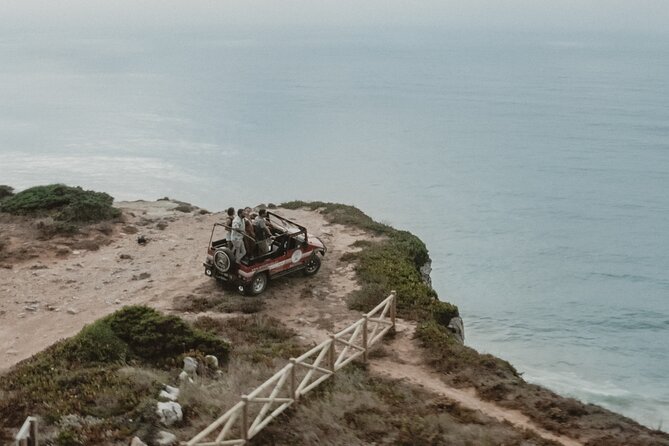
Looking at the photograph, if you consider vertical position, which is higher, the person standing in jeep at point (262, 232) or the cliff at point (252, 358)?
the person standing in jeep at point (262, 232)

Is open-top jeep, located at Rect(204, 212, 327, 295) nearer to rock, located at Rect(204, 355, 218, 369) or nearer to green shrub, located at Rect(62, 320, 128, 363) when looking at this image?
green shrub, located at Rect(62, 320, 128, 363)

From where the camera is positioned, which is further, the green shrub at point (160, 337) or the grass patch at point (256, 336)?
the grass patch at point (256, 336)

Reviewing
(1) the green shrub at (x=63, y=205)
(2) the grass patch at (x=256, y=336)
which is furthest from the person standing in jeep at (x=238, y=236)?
(1) the green shrub at (x=63, y=205)

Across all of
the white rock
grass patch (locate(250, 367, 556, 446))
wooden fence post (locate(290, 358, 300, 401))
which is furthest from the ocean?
the white rock

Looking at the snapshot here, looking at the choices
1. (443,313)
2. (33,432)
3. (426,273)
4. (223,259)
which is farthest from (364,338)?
(426,273)

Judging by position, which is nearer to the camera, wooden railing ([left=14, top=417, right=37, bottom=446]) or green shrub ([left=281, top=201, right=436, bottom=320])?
wooden railing ([left=14, top=417, right=37, bottom=446])

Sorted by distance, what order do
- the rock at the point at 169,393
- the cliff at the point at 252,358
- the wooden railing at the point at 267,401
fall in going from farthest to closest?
the rock at the point at 169,393, the cliff at the point at 252,358, the wooden railing at the point at 267,401

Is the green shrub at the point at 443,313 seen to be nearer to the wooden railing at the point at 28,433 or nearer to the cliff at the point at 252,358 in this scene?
the cliff at the point at 252,358
